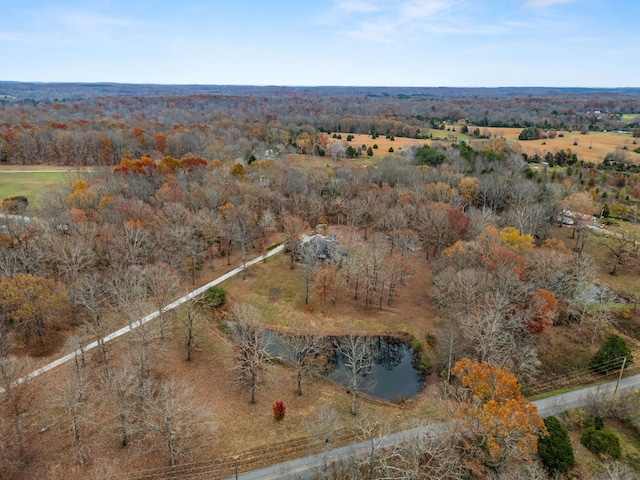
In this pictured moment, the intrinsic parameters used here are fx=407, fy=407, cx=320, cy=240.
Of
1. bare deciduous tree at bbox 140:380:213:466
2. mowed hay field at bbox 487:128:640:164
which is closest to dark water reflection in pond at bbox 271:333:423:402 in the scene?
bare deciduous tree at bbox 140:380:213:466

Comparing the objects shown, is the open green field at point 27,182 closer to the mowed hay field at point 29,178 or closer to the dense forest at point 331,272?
the mowed hay field at point 29,178

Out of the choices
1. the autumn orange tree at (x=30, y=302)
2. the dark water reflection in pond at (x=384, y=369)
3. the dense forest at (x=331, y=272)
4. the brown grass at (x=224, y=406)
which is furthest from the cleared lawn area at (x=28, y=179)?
the dark water reflection in pond at (x=384, y=369)

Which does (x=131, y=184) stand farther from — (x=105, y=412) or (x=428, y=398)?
(x=428, y=398)

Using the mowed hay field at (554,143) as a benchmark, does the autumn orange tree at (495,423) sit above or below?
below

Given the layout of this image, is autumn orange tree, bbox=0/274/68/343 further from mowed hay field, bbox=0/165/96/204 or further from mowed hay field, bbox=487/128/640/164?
mowed hay field, bbox=487/128/640/164

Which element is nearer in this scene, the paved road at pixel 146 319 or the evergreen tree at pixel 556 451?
the evergreen tree at pixel 556 451

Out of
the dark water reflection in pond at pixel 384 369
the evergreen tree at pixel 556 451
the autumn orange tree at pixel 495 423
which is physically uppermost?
the autumn orange tree at pixel 495 423

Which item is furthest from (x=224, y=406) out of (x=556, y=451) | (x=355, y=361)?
(x=556, y=451)
